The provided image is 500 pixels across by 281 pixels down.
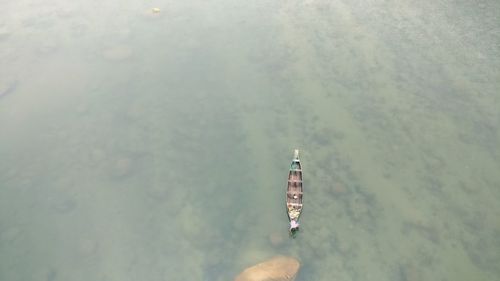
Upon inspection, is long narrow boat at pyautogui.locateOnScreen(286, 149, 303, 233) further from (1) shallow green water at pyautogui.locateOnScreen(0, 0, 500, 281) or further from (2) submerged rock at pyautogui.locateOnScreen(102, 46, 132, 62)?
(2) submerged rock at pyautogui.locateOnScreen(102, 46, 132, 62)

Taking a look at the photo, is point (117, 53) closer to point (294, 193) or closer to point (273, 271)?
point (294, 193)

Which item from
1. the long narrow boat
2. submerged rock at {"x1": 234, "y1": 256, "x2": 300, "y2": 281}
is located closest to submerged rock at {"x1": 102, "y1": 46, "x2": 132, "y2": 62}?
the long narrow boat

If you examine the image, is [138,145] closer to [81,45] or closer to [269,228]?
[269,228]

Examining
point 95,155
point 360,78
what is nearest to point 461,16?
point 360,78

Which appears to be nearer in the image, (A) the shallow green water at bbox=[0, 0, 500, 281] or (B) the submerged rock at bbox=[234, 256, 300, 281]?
(B) the submerged rock at bbox=[234, 256, 300, 281]

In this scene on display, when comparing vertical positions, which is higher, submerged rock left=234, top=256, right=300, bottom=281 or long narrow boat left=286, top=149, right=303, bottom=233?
long narrow boat left=286, top=149, right=303, bottom=233

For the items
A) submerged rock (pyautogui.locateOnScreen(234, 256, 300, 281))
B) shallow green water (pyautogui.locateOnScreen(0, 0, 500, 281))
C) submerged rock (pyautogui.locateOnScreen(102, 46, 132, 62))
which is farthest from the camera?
submerged rock (pyautogui.locateOnScreen(102, 46, 132, 62))
